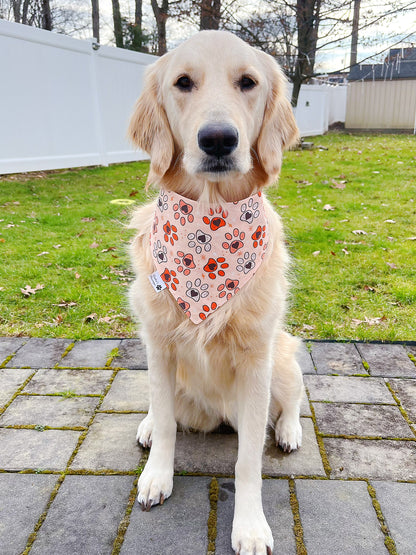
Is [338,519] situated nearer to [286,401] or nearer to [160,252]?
[286,401]

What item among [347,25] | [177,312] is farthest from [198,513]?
[347,25]

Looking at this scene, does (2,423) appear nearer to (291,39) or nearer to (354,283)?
(354,283)

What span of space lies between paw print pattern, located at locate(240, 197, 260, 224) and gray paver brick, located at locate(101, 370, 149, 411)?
1.20m

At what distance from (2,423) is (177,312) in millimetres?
1164

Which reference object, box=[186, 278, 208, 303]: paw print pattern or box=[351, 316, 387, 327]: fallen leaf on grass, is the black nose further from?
box=[351, 316, 387, 327]: fallen leaf on grass

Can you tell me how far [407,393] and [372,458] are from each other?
60 cm

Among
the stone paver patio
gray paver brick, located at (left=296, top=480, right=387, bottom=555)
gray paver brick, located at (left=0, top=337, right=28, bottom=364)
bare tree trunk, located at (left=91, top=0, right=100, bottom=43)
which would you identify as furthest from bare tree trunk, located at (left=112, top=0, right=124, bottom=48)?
gray paver brick, located at (left=296, top=480, right=387, bottom=555)

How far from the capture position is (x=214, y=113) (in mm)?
1599

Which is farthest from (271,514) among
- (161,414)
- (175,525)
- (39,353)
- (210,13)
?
(210,13)

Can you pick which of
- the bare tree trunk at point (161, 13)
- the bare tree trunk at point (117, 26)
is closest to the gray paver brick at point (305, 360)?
the bare tree trunk at point (161, 13)

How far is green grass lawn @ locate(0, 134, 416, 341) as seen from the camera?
3402 millimetres

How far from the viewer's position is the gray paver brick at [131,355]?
9.20 feet

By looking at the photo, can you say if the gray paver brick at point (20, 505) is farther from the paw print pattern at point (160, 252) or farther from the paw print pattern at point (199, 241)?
the paw print pattern at point (199, 241)

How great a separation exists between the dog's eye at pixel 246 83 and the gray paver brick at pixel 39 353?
1.99 metres
